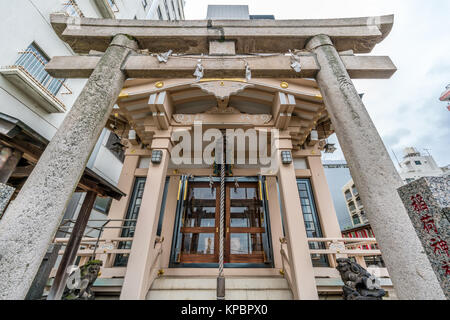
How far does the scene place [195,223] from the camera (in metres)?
6.61

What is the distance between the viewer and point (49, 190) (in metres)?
2.15

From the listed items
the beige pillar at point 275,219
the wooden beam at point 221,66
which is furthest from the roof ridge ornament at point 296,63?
the beige pillar at point 275,219

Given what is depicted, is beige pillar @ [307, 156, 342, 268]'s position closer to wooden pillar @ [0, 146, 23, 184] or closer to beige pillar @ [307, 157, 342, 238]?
beige pillar @ [307, 157, 342, 238]

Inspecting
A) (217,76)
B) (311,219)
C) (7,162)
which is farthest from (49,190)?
(311,219)

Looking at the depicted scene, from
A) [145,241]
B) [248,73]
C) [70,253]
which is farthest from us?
[145,241]

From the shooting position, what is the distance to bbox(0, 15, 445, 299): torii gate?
1874 mm

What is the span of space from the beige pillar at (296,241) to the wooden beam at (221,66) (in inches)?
98.1

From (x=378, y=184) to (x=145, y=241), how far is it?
436 cm

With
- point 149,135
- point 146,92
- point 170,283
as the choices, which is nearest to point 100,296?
point 170,283

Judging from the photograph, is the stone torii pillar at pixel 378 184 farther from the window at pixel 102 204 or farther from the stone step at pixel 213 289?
the window at pixel 102 204

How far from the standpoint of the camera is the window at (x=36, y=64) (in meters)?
5.66

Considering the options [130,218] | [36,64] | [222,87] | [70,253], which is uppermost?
[36,64]

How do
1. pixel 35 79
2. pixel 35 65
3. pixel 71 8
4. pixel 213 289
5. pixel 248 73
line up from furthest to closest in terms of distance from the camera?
pixel 71 8
pixel 35 65
pixel 35 79
pixel 213 289
pixel 248 73

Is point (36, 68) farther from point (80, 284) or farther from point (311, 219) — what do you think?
point (311, 219)
